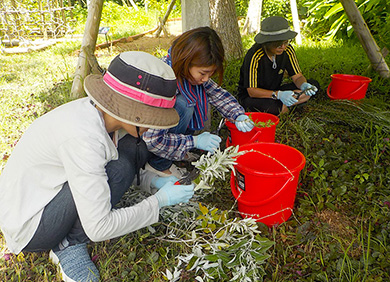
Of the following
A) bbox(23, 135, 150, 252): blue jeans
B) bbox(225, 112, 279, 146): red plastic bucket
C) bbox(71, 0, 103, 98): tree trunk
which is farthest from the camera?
bbox(71, 0, 103, 98): tree trunk

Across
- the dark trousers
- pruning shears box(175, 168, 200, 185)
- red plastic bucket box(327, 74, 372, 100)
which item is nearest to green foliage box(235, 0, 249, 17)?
red plastic bucket box(327, 74, 372, 100)

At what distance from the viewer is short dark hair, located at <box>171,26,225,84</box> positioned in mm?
1629

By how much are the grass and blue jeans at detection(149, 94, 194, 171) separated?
0.37 meters

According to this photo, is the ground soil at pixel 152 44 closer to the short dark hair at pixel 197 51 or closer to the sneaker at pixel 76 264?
the short dark hair at pixel 197 51

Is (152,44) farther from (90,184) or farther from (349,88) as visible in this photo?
(90,184)

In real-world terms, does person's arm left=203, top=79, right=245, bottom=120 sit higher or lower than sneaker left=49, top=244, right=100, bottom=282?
higher

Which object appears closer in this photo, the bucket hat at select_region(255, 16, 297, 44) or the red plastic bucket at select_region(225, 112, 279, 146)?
the red plastic bucket at select_region(225, 112, 279, 146)

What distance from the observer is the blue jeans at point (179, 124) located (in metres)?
1.87

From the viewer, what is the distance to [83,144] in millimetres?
1126

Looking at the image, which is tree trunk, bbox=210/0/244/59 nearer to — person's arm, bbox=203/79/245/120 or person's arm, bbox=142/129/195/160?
person's arm, bbox=203/79/245/120

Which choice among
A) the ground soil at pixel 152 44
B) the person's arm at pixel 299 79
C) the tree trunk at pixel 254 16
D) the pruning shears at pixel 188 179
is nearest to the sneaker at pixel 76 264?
the pruning shears at pixel 188 179

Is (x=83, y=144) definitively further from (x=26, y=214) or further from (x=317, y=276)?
(x=317, y=276)

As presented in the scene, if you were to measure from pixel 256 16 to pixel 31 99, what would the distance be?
5.96 meters

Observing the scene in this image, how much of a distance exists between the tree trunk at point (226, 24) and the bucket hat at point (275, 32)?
1.59 meters
